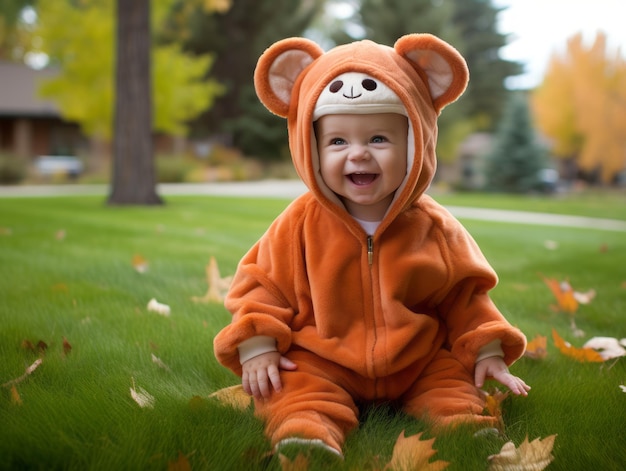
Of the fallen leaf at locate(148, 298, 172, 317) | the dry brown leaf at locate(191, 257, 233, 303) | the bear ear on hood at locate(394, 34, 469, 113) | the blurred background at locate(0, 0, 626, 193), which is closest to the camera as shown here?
the bear ear on hood at locate(394, 34, 469, 113)

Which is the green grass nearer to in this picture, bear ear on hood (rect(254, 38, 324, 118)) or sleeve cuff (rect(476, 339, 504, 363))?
sleeve cuff (rect(476, 339, 504, 363))

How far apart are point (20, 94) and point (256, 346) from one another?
28969 millimetres

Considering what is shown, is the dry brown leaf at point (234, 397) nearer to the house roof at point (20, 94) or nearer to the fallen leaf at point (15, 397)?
the fallen leaf at point (15, 397)

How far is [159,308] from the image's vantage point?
10.4 feet

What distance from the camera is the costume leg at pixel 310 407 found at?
1.68 meters

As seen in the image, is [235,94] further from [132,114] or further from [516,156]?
[132,114]

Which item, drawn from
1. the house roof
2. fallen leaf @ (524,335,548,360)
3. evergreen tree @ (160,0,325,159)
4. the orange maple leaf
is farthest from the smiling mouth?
evergreen tree @ (160,0,325,159)

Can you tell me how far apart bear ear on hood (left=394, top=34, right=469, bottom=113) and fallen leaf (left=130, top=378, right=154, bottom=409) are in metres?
1.24

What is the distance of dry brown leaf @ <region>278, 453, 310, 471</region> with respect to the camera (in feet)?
4.98

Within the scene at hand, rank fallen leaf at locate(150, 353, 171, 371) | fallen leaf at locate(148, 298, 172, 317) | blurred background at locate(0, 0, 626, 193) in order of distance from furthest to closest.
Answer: blurred background at locate(0, 0, 626, 193) < fallen leaf at locate(148, 298, 172, 317) < fallen leaf at locate(150, 353, 171, 371)

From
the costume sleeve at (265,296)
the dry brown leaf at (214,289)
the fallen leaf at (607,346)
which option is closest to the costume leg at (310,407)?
the costume sleeve at (265,296)

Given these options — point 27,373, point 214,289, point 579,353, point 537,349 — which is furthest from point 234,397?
point 214,289

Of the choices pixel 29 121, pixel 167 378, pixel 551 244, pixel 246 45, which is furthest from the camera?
pixel 246 45

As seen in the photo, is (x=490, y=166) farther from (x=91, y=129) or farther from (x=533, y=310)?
(x=533, y=310)
